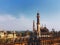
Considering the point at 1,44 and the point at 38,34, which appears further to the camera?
the point at 38,34

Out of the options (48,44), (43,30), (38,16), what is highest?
(38,16)

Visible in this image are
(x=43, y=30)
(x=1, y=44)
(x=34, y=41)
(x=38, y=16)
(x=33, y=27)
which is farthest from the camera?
(x=33, y=27)

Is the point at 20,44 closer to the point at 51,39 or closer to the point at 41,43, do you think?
the point at 41,43

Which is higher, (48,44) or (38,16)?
(38,16)

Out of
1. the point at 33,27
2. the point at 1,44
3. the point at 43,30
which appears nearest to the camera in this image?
the point at 1,44

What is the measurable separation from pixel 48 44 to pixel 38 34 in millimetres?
5091

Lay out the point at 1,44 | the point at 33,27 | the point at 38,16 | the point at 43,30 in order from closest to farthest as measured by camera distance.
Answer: the point at 1,44 → the point at 38,16 → the point at 43,30 → the point at 33,27

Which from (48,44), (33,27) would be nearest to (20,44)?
(48,44)

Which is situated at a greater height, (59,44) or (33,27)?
(33,27)

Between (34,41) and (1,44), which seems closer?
(1,44)

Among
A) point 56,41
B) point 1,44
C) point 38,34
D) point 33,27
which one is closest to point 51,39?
point 56,41

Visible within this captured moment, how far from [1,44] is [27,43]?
4106mm

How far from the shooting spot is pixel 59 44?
22.2 metres

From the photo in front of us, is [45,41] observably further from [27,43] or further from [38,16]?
[38,16]
